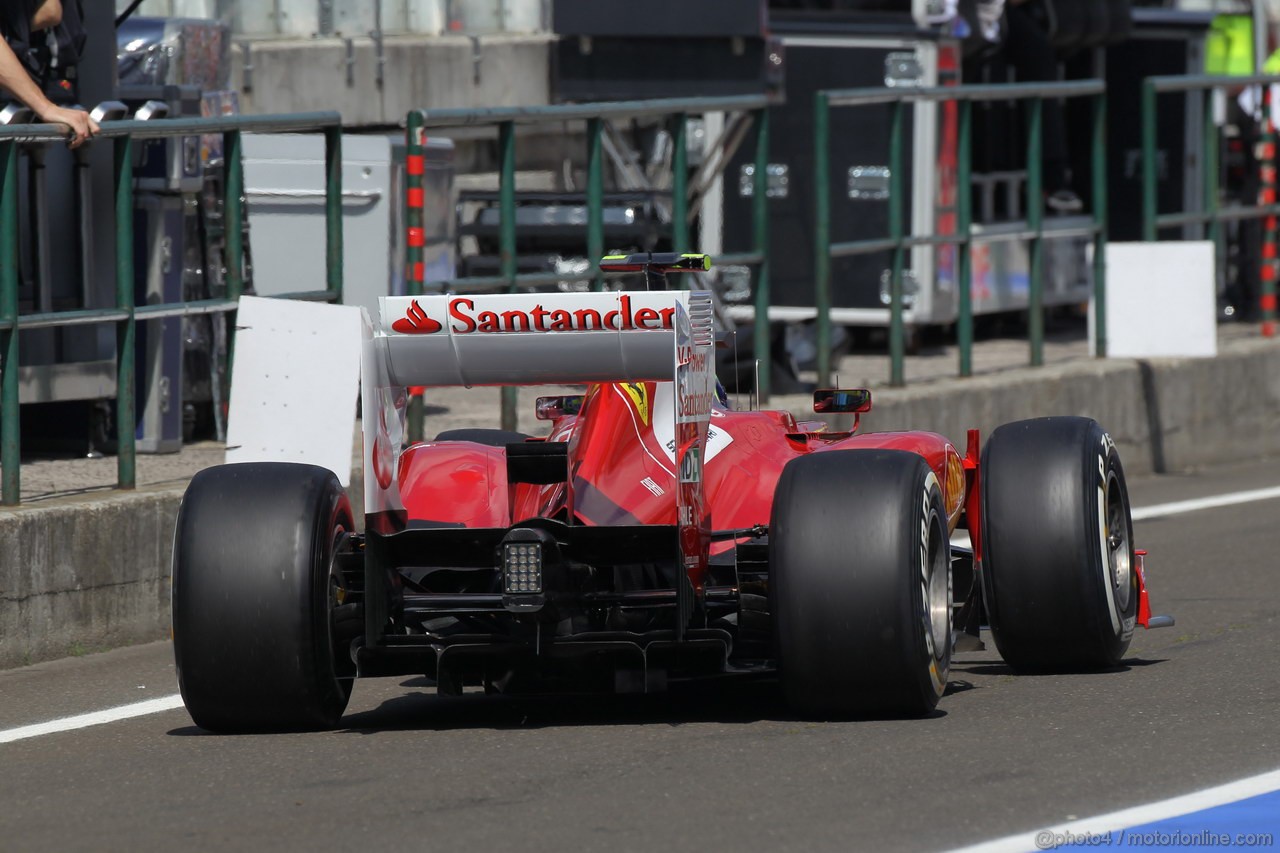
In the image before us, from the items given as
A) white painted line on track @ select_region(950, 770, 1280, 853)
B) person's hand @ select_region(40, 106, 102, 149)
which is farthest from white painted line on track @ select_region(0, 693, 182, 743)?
white painted line on track @ select_region(950, 770, 1280, 853)

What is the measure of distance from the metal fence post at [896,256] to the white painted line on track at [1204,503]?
159 centimetres

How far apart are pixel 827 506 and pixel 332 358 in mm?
3472

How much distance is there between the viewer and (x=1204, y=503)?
43.9ft

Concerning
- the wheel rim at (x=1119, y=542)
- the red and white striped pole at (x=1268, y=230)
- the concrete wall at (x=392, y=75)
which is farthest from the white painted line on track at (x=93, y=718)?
the red and white striped pole at (x=1268, y=230)

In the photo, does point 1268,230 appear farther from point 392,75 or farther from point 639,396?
point 639,396

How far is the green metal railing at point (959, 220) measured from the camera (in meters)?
13.3

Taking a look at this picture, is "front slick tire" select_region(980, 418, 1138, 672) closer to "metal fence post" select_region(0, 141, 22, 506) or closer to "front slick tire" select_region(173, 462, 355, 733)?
"front slick tire" select_region(173, 462, 355, 733)

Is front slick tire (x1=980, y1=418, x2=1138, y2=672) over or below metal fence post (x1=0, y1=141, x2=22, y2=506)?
below

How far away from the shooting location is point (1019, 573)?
758 cm

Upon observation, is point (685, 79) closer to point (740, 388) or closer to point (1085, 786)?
point (740, 388)

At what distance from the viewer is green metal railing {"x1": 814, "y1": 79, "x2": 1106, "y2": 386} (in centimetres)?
1334

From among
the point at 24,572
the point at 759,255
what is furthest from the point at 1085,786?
the point at 759,255

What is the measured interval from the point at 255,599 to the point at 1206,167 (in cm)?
1081

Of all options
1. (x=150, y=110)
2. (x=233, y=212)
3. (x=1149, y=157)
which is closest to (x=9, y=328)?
(x=233, y=212)
